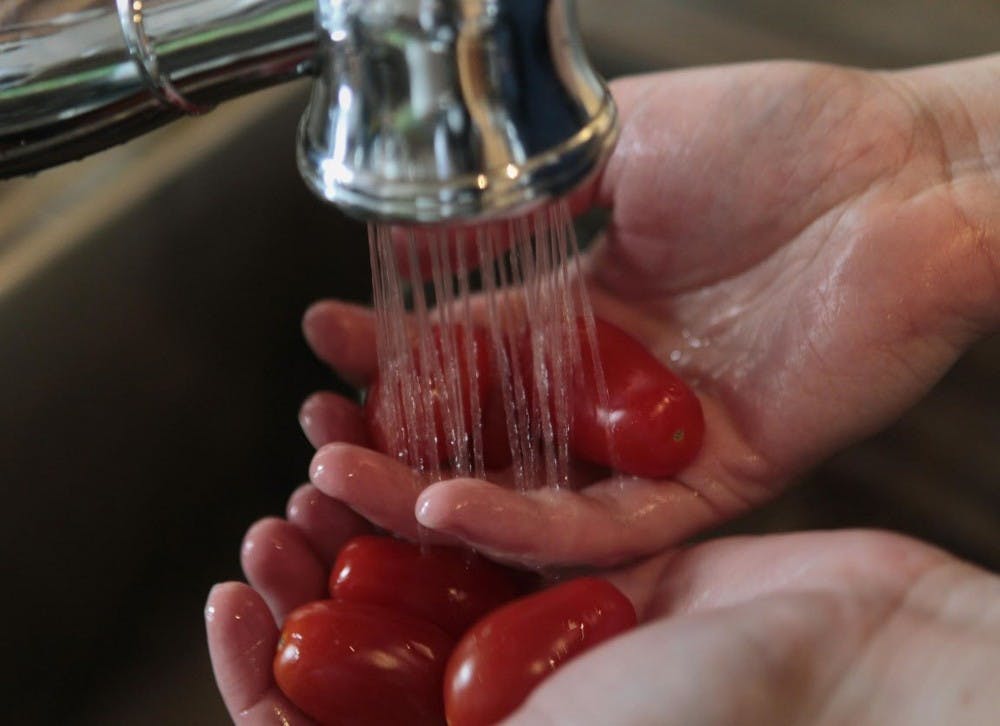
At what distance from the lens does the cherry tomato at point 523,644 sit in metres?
0.48

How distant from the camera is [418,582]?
1.93 ft

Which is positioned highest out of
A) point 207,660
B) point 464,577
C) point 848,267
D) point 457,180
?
point 457,180

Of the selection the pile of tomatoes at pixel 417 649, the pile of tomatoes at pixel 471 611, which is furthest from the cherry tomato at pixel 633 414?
the pile of tomatoes at pixel 417 649

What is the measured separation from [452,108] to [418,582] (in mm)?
332

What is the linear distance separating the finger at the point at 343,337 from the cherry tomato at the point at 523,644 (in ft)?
0.80

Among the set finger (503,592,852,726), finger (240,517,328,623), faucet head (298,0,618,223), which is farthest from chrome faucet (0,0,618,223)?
finger (240,517,328,623)

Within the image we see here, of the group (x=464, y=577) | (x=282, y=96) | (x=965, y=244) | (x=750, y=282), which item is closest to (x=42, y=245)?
(x=282, y=96)

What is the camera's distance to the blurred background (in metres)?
0.64

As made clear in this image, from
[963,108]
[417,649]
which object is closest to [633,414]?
[417,649]

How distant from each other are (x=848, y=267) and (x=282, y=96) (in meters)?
0.42

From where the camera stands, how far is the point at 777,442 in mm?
624

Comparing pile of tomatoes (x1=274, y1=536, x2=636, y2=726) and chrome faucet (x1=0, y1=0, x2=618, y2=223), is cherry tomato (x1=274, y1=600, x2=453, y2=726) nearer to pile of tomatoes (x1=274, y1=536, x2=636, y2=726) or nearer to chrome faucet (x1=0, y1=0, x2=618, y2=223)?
pile of tomatoes (x1=274, y1=536, x2=636, y2=726)

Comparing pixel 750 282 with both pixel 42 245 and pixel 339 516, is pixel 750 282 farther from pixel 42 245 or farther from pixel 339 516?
pixel 42 245

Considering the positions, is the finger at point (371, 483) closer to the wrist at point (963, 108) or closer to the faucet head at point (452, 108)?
the faucet head at point (452, 108)
